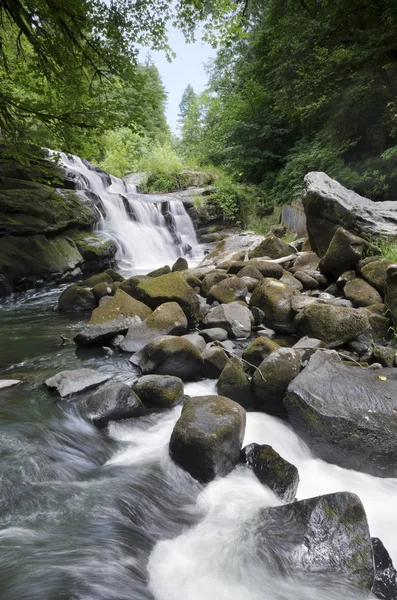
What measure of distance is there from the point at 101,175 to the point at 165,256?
18.0 feet

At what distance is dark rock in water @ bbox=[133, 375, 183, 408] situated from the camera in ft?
12.5

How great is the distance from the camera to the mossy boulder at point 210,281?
7.50 metres

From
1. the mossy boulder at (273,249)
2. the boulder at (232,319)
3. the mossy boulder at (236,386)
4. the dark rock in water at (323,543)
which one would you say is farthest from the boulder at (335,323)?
the mossy boulder at (273,249)

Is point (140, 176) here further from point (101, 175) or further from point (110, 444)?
point (110, 444)

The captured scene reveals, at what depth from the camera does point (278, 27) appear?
12.5 metres

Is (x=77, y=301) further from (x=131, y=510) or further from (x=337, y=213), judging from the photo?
(x=337, y=213)

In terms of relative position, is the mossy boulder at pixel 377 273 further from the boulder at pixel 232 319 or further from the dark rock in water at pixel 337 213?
the boulder at pixel 232 319

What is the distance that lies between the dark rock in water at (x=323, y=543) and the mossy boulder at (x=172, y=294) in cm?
397

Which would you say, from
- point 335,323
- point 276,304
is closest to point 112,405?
point 335,323

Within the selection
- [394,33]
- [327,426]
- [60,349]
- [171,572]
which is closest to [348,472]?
[327,426]

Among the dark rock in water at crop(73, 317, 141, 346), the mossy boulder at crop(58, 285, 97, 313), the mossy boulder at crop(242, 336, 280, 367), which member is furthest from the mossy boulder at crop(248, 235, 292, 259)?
the mossy boulder at crop(242, 336, 280, 367)

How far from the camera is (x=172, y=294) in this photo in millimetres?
6074

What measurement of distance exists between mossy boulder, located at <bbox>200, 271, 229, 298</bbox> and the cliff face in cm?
422

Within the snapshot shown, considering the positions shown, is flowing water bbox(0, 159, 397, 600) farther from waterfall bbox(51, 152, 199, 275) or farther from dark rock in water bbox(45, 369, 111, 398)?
waterfall bbox(51, 152, 199, 275)
